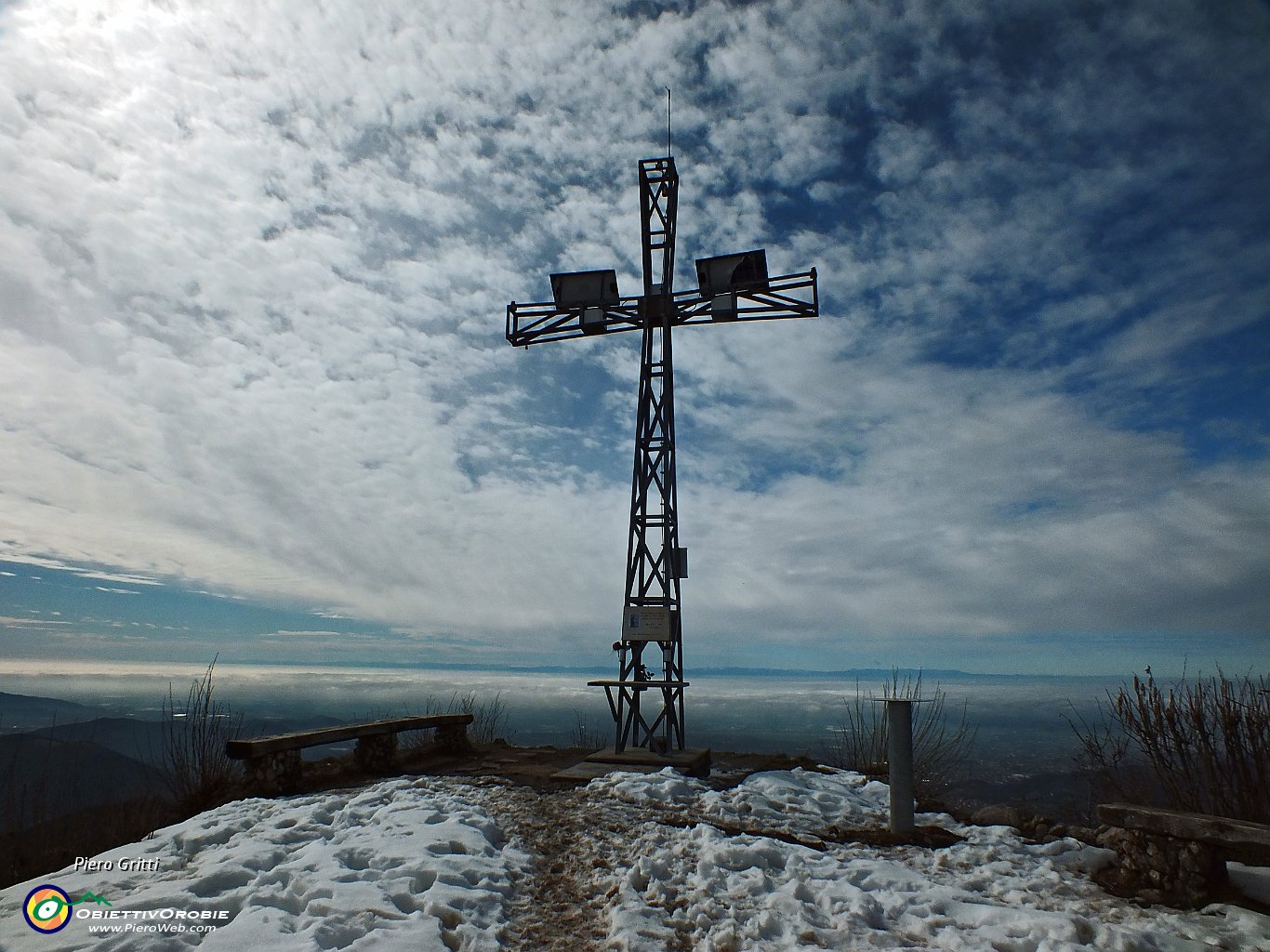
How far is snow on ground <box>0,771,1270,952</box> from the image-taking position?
411 centimetres

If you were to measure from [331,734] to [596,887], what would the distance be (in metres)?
4.99

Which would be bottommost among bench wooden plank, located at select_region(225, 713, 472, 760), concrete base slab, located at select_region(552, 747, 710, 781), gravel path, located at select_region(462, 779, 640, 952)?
gravel path, located at select_region(462, 779, 640, 952)

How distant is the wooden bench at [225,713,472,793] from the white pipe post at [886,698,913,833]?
20.9ft

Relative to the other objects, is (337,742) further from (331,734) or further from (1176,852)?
(1176,852)

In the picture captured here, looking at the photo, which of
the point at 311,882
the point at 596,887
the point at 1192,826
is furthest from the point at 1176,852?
the point at 311,882

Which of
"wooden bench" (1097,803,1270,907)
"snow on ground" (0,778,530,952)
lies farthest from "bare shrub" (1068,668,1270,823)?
"snow on ground" (0,778,530,952)

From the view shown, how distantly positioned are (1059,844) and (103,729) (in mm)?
10668

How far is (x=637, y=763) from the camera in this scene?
351 inches

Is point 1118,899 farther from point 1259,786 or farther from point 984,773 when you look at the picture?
point 984,773

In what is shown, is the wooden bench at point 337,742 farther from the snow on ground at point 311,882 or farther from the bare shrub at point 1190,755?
the bare shrub at point 1190,755

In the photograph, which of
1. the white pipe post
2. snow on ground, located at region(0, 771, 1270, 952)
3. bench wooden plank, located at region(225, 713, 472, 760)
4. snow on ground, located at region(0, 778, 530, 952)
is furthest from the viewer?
bench wooden plank, located at region(225, 713, 472, 760)

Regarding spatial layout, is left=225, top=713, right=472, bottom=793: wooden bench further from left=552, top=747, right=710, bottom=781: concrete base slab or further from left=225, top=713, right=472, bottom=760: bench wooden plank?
left=552, top=747, right=710, bottom=781: concrete base slab

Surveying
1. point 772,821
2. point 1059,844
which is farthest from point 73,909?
point 1059,844

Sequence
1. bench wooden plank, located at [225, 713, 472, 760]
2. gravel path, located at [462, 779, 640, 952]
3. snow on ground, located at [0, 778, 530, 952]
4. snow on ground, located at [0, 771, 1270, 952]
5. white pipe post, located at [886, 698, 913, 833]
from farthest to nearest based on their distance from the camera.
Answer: bench wooden plank, located at [225, 713, 472, 760]
white pipe post, located at [886, 698, 913, 833]
gravel path, located at [462, 779, 640, 952]
snow on ground, located at [0, 771, 1270, 952]
snow on ground, located at [0, 778, 530, 952]
